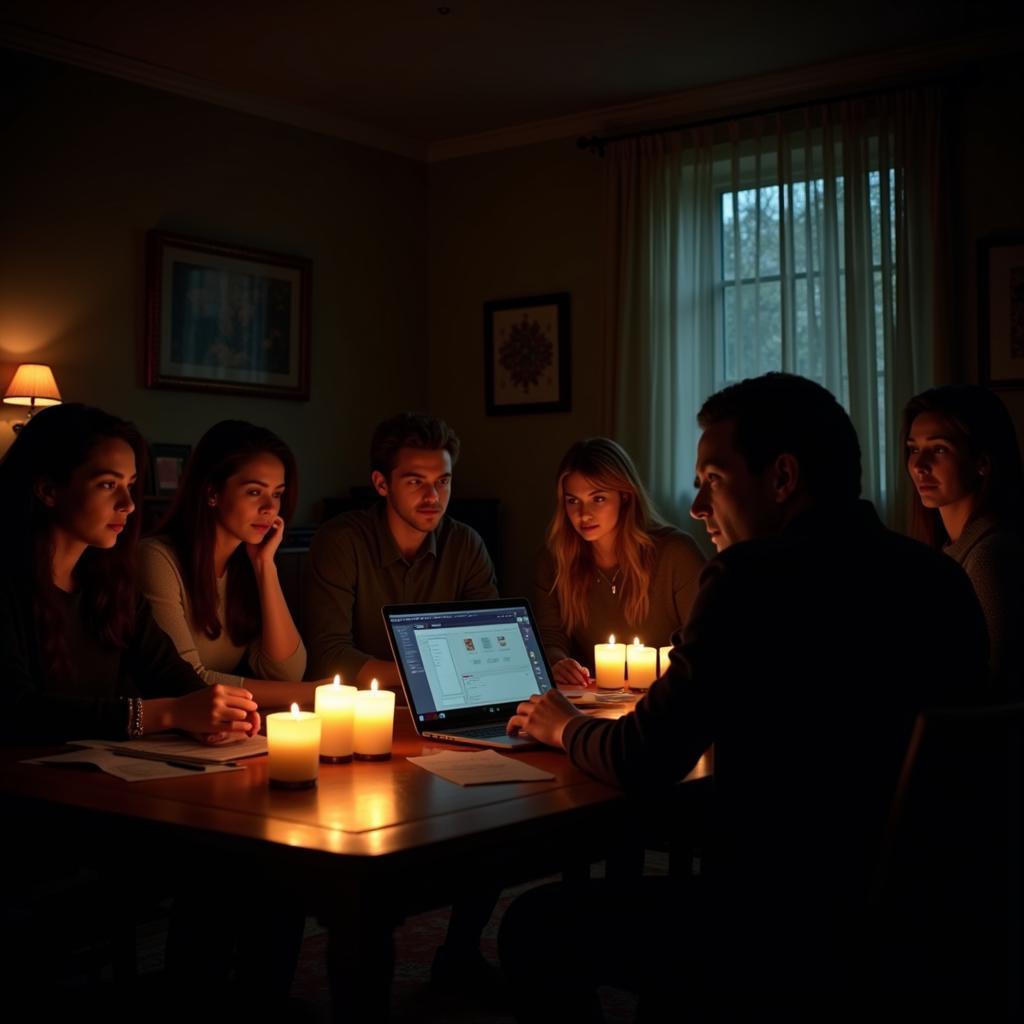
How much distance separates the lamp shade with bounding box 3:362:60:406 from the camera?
429 cm

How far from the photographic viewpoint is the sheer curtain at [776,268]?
15.3 ft

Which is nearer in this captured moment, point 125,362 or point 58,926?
point 58,926

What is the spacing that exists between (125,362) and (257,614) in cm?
235

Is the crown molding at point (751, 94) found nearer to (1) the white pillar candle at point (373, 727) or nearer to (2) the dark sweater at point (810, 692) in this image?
(2) the dark sweater at point (810, 692)

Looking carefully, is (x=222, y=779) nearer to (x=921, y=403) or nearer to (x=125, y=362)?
(x=921, y=403)

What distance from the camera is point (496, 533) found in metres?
5.71

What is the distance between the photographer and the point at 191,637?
2666 millimetres

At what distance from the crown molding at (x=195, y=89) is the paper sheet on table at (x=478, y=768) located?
12.2ft

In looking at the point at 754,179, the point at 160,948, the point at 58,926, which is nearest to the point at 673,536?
the point at 160,948

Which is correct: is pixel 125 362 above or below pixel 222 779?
above

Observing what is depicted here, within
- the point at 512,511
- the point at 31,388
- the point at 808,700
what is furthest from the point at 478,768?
the point at 512,511

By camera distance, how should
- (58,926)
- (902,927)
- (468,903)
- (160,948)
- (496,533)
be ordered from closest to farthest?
(902,927)
(58,926)
(468,903)
(160,948)
(496,533)

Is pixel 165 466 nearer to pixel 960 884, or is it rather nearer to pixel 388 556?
pixel 388 556

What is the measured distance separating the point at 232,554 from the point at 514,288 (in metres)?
3.23
